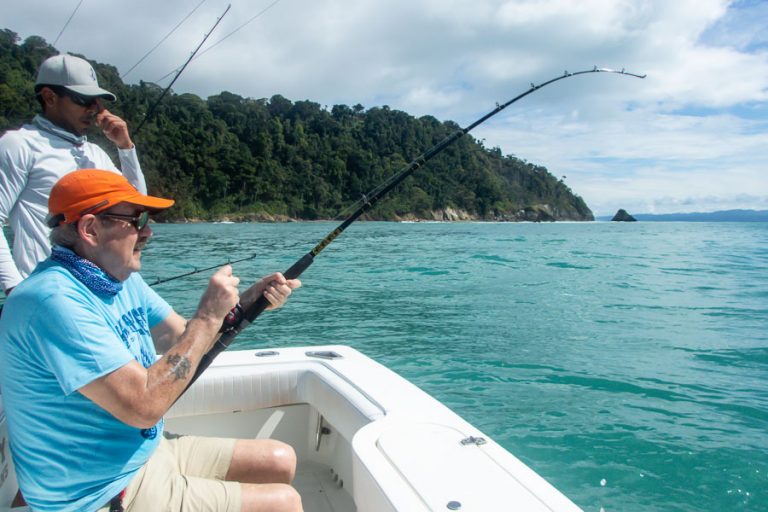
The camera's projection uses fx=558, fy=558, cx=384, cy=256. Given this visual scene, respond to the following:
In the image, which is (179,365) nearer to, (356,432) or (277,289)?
(277,289)

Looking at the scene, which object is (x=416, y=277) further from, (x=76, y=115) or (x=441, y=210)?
(x=441, y=210)

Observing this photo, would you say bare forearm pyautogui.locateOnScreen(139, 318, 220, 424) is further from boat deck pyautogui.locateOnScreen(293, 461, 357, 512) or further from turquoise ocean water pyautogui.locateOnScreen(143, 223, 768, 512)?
turquoise ocean water pyautogui.locateOnScreen(143, 223, 768, 512)

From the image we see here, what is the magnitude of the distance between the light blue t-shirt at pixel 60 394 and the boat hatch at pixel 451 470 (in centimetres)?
90

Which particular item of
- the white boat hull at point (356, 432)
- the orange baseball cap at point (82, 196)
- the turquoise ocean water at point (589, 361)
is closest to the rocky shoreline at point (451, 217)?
the turquoise ocean water at point (589, 361)

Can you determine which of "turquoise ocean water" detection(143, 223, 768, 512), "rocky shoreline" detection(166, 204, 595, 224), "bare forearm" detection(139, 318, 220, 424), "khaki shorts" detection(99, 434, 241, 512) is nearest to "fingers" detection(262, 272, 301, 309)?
"bare forearm" detection(139, 318, 220, 424)

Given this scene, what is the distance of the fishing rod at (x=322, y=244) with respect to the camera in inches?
72.9

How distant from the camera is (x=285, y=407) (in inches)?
124

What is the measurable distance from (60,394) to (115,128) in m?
1.73

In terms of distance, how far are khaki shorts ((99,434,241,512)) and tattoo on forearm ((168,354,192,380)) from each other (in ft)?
1.36

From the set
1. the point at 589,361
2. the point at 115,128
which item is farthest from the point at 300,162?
the point at 115,128

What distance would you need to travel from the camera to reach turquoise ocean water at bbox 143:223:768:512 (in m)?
4.25

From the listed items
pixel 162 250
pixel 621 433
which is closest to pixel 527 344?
pixel 621 433

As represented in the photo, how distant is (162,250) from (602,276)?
18.3 m

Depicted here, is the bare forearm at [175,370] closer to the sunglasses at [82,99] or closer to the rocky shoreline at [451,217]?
the sunglasses at [82,99]
